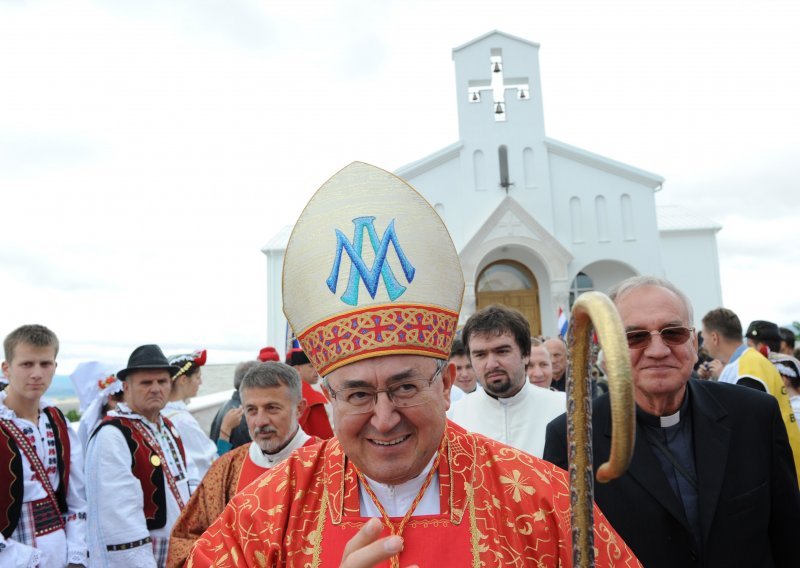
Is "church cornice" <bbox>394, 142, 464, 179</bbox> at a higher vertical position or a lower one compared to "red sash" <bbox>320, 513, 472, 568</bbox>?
higher

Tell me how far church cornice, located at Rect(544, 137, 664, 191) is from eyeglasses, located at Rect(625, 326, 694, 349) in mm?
20041

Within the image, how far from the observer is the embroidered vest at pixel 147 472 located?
14.4 ft

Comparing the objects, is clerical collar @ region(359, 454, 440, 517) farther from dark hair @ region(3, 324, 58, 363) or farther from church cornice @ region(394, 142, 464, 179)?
church cornice @ region(394, 142, 464, 179)

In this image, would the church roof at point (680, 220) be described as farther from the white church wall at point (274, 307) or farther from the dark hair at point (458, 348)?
the dark hair at point (458, 348)

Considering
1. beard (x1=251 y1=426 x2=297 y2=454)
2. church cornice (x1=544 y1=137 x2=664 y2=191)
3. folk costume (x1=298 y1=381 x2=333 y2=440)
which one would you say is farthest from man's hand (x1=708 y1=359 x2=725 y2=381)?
church cornice (x1=544 y1=137 x2=664 y2=191)

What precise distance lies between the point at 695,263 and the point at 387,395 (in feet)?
79.8

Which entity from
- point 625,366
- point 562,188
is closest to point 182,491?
point 625,366

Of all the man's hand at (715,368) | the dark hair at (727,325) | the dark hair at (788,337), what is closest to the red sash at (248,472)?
the dark hair at (727,325)

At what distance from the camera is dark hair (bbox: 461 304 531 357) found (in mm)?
4043

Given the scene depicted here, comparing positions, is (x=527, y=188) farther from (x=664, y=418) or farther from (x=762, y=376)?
(x=664, y=418)

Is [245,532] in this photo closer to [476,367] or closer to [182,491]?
[476,367]

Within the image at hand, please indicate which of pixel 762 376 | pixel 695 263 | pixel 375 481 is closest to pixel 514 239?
pixel 695 263

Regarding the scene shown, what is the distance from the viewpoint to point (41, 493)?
422 cm

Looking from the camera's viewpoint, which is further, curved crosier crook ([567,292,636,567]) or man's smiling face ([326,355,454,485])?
man's smiling face ([326,355,454,485])
